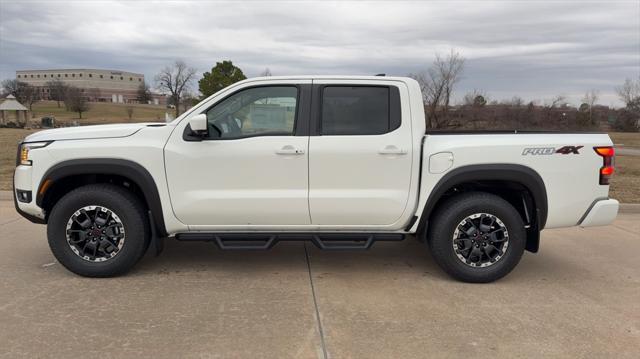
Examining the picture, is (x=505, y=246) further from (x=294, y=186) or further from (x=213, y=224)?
(x=213, y=224)

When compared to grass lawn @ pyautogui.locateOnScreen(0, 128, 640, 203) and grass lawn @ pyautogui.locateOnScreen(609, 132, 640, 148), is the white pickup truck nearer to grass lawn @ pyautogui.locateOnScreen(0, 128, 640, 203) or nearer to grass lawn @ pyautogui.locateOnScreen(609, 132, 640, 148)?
grass lawn @ pyautogui.locateOnScreen(0, 128, 640, 203)

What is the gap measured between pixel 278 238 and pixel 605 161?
9.83 feet

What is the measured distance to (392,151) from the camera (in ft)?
14.1

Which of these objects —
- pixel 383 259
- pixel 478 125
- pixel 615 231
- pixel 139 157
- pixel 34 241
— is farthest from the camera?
pixel 478 125

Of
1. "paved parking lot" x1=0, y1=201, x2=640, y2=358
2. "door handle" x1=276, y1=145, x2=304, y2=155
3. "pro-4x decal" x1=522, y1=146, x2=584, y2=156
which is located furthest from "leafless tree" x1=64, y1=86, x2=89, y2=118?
"pro-4x decal" x1=522, y1=146, x2=584, y2=156

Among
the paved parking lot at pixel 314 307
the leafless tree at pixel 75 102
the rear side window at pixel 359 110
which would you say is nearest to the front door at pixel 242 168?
the rear side window at pixel 359 110

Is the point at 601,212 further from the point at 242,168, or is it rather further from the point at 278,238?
the point at 242,168

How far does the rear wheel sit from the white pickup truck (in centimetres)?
1

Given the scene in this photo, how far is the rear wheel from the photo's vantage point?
4.36m

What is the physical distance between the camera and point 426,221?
14.7 feet

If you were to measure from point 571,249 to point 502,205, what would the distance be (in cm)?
195

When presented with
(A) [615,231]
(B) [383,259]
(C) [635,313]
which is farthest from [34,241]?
(A) [615,231]

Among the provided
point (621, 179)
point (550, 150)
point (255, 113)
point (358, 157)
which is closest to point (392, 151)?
point (358, 157)

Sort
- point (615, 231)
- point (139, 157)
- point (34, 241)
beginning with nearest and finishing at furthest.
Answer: point (139, 157)
point (34, 241)
point (615, 231)
